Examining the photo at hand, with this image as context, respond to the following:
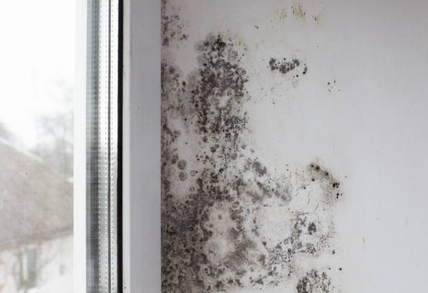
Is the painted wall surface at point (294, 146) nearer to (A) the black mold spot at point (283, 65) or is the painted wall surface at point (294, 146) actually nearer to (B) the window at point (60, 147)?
(A) the black mold spot at point (283, 65)

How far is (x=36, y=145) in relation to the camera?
0.77 meters

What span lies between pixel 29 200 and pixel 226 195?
2.15ft

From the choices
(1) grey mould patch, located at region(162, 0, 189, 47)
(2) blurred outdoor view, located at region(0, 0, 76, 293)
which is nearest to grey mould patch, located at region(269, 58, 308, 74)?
(1) grey mould patch, located at region(162, 0, 189, 47)

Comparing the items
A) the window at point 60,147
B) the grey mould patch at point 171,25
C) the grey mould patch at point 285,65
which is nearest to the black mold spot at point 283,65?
the grey mould patch at point 285,65

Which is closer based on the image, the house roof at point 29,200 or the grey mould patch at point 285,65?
the house roof at point 29,200

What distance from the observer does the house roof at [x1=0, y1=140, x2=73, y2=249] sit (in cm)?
68

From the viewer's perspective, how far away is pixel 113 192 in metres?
0.97

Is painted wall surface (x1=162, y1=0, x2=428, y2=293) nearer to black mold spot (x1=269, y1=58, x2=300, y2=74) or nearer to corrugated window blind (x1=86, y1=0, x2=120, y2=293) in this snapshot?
black mold spot (x1=269, y1=58, x2=300, y2=74)

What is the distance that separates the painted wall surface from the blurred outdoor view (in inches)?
17.1

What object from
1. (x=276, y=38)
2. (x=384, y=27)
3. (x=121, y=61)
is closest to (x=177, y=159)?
(x=121, y=61)

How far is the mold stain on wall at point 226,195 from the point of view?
1.23 m

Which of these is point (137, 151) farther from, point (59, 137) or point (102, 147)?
point (59, 137)

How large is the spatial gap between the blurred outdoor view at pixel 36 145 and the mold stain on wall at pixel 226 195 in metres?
0.43

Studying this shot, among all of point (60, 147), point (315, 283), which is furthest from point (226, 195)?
point (60, 147)
